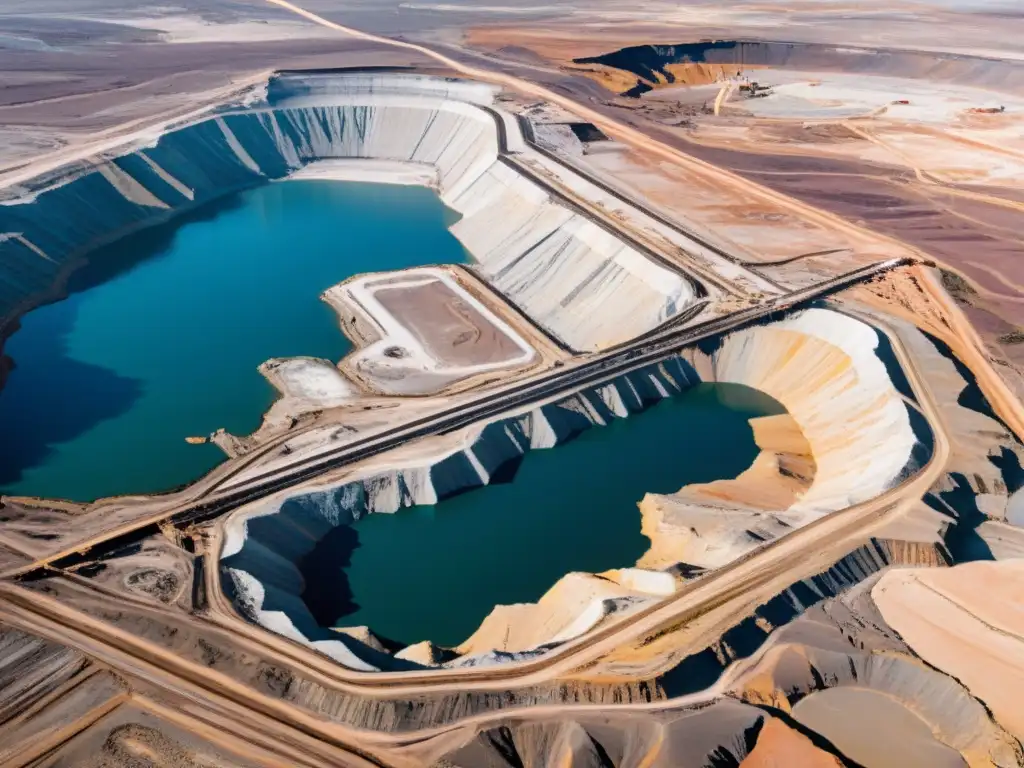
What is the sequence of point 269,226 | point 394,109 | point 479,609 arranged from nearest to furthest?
1. point 479,609
2. point 269,226
3. point 394,109

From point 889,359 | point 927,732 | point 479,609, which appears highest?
point 889,359

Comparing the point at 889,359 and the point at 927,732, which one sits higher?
the point at 889,359

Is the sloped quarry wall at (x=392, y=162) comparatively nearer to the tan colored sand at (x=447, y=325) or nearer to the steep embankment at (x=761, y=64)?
the tan colored sand at (x=447, y=325)

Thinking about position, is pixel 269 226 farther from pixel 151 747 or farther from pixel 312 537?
pixel 151 747

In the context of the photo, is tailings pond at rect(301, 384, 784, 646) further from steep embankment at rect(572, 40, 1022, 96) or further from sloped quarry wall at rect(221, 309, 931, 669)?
steep embankment at rect(572, 40, 1022, 96)

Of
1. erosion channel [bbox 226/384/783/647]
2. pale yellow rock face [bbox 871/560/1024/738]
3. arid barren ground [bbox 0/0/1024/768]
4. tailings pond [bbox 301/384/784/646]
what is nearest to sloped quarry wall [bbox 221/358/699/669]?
arid barren ground [bbox 0/0/1024/768]

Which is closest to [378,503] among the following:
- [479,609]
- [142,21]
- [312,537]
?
[312,537]

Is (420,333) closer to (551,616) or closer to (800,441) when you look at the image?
(800,441)
